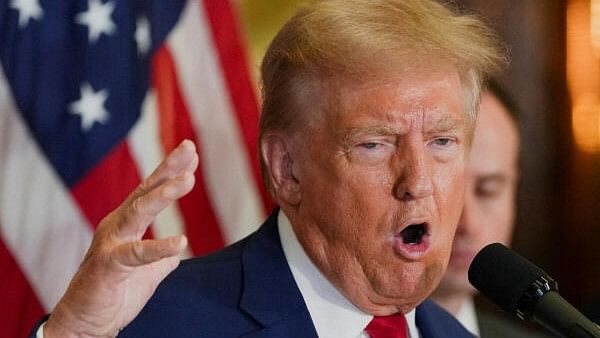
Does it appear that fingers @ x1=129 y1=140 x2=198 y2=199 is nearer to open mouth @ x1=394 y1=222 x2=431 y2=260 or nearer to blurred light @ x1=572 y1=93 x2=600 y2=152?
open mouth @ x1=394 y1=222 x2=431 y2=260

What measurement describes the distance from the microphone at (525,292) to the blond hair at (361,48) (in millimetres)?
404

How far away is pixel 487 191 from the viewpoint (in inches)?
111

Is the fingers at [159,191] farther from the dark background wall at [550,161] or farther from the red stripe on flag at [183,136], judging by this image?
the dark background wall at [550,161]

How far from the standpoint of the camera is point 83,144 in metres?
2.56

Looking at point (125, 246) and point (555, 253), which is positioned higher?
point (125, 246)

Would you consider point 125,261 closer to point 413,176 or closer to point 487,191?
point 413,176

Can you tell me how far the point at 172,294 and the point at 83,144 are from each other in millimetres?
637

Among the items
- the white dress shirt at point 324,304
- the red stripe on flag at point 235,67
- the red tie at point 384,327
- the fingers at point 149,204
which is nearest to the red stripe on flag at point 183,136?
the red stripe on flag at point 235,67

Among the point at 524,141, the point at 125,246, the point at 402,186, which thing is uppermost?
the point at 125,246

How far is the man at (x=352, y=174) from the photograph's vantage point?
1956mm

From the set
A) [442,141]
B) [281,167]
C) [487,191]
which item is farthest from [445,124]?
[487,191]

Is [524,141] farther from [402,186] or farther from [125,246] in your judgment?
[125,246]

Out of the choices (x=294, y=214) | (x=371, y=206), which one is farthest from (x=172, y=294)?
(x=371, y=206)

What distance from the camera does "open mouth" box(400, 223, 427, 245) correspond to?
1.97 metres
